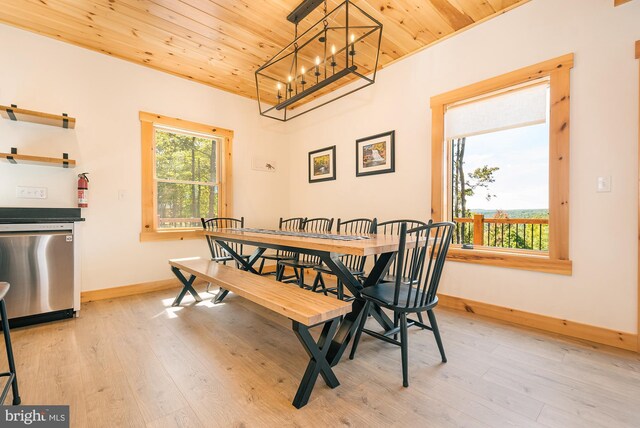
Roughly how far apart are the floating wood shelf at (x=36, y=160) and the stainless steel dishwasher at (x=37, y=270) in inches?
26.5

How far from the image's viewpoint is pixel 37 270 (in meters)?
2.39

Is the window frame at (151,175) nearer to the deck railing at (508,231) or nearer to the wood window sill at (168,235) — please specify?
the wood window sill at (168,235)

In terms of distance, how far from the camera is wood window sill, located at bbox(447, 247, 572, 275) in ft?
7.30

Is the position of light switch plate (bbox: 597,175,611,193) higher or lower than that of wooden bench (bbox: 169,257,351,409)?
higher

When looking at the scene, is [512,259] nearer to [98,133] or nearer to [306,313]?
[306,313]

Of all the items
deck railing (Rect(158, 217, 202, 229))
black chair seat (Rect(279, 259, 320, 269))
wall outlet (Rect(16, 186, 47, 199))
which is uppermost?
wall outlet (Rect(16, 186, 47, 199))

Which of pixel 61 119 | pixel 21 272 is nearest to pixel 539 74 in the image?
→ pixel 61 119

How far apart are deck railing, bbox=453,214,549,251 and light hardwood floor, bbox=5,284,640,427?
1.22 metres

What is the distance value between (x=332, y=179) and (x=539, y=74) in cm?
251

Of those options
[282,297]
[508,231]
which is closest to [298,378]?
[282,297]

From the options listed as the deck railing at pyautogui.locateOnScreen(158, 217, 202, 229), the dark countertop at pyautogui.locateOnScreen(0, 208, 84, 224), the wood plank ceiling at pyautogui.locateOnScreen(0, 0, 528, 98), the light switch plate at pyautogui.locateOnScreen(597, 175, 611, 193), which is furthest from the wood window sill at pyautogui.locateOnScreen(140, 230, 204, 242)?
the light switch plate at pyautogui.locateOnScreen(597, 175, 611, 193)

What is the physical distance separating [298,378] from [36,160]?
309cm

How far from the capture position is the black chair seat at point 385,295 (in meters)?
1.64

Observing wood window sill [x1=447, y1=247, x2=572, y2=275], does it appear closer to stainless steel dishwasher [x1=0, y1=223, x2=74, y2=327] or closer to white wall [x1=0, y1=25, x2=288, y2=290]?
white wall [x1=0, y1=25, x2=288, y2=290]
